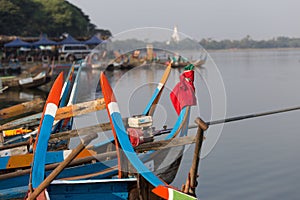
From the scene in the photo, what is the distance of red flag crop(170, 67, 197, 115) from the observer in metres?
8.12

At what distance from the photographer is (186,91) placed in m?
8.18

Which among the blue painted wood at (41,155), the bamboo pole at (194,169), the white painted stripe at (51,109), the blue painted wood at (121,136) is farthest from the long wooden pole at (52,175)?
the bamboo pole at (194,169)

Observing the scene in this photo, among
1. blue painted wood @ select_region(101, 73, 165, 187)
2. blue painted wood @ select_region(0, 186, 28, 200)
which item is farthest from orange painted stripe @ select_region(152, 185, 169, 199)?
blue painted wood @ select_region(0, 186, 28, 200)

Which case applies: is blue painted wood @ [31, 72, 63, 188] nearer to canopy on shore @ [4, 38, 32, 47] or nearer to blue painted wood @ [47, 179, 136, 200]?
blue painted wood @ [47, 179, 136, 200]

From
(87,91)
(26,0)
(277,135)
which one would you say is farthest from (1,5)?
(277,135)

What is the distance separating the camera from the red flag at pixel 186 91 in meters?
8.12

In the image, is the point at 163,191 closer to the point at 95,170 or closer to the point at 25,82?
the point at 95,170

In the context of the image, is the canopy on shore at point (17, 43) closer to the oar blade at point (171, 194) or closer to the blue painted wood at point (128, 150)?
the blue painted wood at point (128, 150)

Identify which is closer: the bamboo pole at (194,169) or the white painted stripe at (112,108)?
the bamboo pole at (194,169)

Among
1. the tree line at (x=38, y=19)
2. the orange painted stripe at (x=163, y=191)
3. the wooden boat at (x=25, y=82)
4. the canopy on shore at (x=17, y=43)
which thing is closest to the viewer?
the orange painted stripe at (x=163, y=191)

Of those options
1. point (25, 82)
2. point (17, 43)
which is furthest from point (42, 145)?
point (17, 43)

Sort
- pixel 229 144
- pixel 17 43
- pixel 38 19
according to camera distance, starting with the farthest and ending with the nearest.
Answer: pixel 38 19, pixel 17 43, pixel 229 144

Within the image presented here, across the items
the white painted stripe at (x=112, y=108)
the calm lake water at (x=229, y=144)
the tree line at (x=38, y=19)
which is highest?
the tree line at (x=38, y=19)

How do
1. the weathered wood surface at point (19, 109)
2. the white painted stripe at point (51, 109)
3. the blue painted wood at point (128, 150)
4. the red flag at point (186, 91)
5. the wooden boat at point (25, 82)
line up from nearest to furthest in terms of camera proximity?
the blue painted wood at point (128, 150)
the white painted stripe at point (51, 109)
the red flag at point (186, 91)
the weathered wood surface at point (19, 109)
the wooden boat at point (25, 82)
